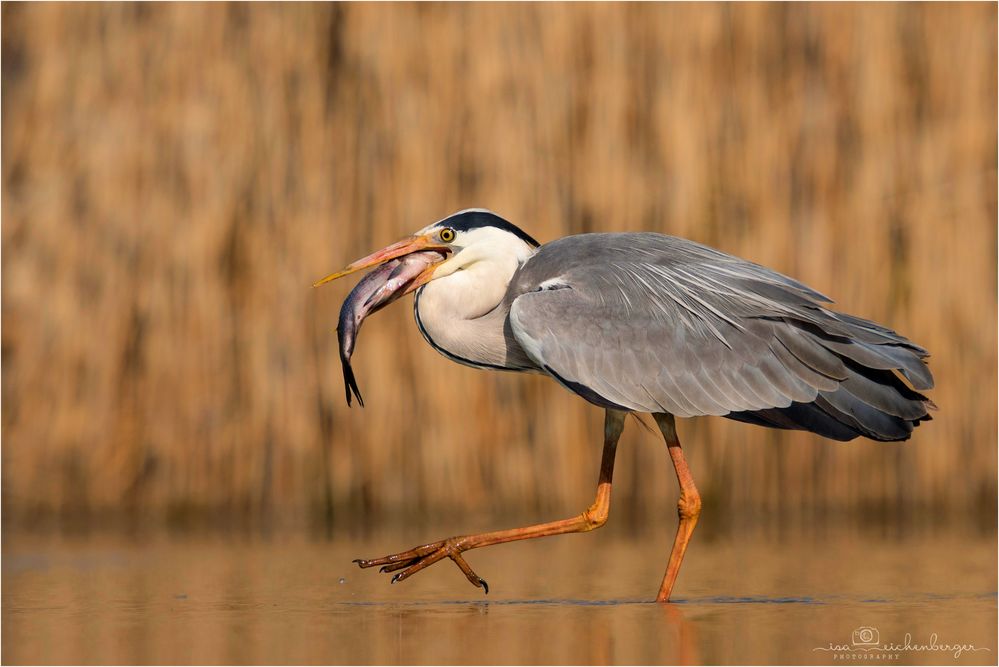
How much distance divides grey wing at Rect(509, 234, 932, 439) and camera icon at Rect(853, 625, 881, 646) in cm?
90

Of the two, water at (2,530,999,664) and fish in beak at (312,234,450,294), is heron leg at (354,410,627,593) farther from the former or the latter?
fish in beak at (312,234,450,294)

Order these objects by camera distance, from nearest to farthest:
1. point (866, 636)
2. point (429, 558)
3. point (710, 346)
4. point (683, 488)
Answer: point (866, 636) → point (429, 558) → point (710, 346) → point (683, 488)

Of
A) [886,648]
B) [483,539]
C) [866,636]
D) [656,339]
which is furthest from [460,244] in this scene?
[886,648]

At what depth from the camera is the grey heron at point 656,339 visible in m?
5.22

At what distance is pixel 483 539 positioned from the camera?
5242mm

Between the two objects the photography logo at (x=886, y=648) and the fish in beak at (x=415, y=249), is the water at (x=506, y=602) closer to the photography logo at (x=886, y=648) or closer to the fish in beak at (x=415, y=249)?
the photography logo at (x=886, y=648)

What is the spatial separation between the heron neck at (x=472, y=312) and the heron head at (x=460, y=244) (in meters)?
0.04

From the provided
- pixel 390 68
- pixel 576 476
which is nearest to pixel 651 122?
pixel 390 68

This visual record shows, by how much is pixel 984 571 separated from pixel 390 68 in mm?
3785

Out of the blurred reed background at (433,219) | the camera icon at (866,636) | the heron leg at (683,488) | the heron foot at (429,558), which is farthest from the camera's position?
the blurred reed background at (433,219)

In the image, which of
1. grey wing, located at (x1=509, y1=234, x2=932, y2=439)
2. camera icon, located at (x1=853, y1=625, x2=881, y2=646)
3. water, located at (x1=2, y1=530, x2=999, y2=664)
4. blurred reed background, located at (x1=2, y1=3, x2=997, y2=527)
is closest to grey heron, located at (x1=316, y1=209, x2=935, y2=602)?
grey wing, located at (x1=509, y1=234, x2=932, y2=439)

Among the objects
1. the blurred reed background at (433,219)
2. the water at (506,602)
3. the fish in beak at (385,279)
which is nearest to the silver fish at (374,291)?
the fish in beak at (385,279)

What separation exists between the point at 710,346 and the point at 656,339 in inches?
7.3

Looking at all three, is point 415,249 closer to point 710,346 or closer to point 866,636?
point 710,346
